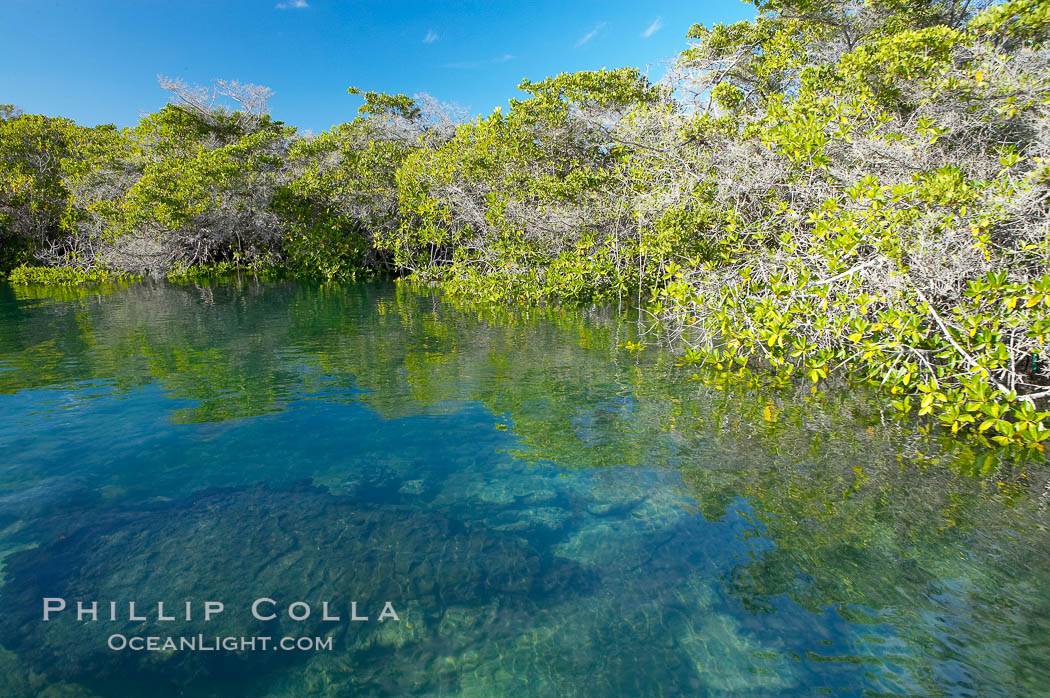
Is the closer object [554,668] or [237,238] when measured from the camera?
[554,668]

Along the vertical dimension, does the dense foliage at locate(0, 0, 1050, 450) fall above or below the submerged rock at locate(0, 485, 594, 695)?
above

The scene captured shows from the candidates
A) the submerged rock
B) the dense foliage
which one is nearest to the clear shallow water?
the submerged rock

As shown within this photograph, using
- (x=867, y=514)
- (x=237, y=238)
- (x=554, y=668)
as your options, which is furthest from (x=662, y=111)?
(x=237, y=238)

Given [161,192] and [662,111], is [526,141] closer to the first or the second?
[662,111]

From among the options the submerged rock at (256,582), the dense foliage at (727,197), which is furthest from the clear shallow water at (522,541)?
the dense foliage at (727,197)

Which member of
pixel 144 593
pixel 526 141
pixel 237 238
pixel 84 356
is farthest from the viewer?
pixel 237 238

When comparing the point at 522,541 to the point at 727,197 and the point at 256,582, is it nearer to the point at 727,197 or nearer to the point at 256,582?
the point at 256,582

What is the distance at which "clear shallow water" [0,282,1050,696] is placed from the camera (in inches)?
127

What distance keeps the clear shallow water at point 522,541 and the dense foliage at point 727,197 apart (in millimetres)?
1276

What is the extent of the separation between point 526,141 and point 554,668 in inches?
635

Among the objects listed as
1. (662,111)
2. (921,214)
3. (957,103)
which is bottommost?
(921,214)

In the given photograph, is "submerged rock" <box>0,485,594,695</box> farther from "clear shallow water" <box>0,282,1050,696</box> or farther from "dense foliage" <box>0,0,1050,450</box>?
"dense foliage" <box>0,0,1050,450</box>

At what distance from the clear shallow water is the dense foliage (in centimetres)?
128

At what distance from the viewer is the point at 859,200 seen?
7137 millimetres
